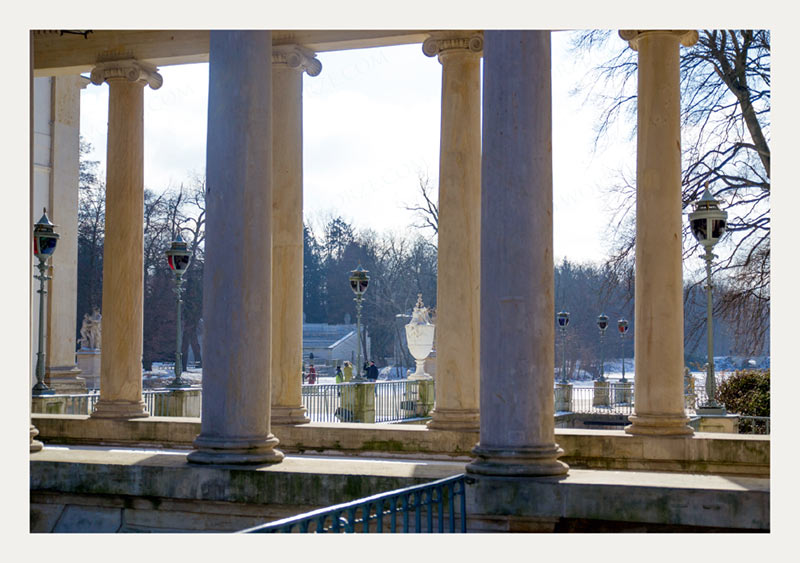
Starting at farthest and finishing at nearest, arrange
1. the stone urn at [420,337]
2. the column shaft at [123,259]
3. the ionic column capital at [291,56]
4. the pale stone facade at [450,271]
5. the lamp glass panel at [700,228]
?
the stone urn at [420,337], the lamp glass panel at [700,228], the column shaft at [123,259], the ionic column capital at [291,56], the pale stone facade at [450,271]

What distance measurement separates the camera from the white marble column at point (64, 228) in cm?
9519

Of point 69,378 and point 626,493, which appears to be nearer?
point 626,493

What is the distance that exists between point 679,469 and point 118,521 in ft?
76.0

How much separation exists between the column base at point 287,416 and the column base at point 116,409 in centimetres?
903

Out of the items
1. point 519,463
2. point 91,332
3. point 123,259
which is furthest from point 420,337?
point 519,463

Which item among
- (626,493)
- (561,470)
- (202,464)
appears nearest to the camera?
(626,493)

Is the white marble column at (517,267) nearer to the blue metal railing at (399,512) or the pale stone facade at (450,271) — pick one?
the pale stone facade at (450,271)

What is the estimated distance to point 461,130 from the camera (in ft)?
164

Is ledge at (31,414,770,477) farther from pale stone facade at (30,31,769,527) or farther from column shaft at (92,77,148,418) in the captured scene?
column shaft at (92,77,148,418)

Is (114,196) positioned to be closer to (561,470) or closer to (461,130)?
A: (461,130)

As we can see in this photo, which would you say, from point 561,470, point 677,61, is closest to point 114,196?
point 677,61

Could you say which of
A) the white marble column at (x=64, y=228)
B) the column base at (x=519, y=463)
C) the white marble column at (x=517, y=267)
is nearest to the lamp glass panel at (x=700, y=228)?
the white marble column at (x=517, y=267)

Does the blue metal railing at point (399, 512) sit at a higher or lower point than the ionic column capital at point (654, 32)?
lower

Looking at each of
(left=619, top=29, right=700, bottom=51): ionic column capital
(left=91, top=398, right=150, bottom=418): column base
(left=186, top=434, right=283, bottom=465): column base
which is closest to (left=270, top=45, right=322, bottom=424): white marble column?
(left=91, top=398, right=150, bottom=418): column base
